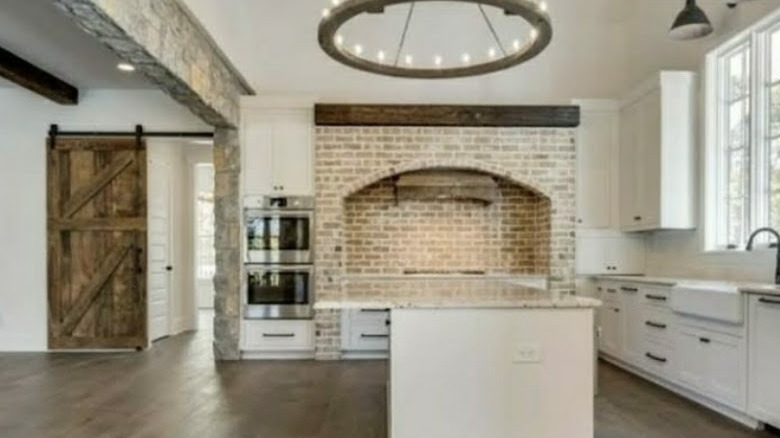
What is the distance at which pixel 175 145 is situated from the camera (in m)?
8.24

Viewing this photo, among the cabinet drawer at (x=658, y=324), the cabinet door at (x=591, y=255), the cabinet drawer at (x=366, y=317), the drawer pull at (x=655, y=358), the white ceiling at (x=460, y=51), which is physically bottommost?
the drawer pull at (x=655, y=358)

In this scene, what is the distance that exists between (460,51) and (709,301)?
12.5 ft

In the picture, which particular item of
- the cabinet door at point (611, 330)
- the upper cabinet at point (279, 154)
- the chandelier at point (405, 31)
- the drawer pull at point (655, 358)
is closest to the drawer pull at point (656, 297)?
the drawer pull at point (655, 358)

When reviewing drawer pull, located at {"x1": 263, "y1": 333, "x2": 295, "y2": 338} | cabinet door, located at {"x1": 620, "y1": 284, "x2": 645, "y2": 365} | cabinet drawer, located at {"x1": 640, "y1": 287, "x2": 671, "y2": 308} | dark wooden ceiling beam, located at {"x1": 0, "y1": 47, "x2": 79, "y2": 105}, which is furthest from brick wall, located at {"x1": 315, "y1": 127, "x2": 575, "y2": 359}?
dark wooden ceiling beam, located at {"x1": 0, "y1": 47, "x2": 79, "y2": 105}

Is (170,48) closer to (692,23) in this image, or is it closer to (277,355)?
(277,355)

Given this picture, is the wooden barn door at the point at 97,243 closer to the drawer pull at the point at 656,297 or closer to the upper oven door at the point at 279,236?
the upper oven door at the point at 279,236

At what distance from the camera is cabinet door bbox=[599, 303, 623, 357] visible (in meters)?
5.73

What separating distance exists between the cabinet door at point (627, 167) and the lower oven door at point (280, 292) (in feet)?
10.8

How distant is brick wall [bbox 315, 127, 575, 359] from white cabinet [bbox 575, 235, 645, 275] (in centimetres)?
19

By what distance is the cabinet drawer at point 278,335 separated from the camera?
20.4 feet

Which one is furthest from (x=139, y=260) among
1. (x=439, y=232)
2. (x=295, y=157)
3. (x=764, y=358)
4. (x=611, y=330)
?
(x=764, y=358)

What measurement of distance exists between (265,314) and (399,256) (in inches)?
63.8

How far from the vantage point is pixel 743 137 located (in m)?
4.95

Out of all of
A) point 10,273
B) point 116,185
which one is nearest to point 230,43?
point 116,185
